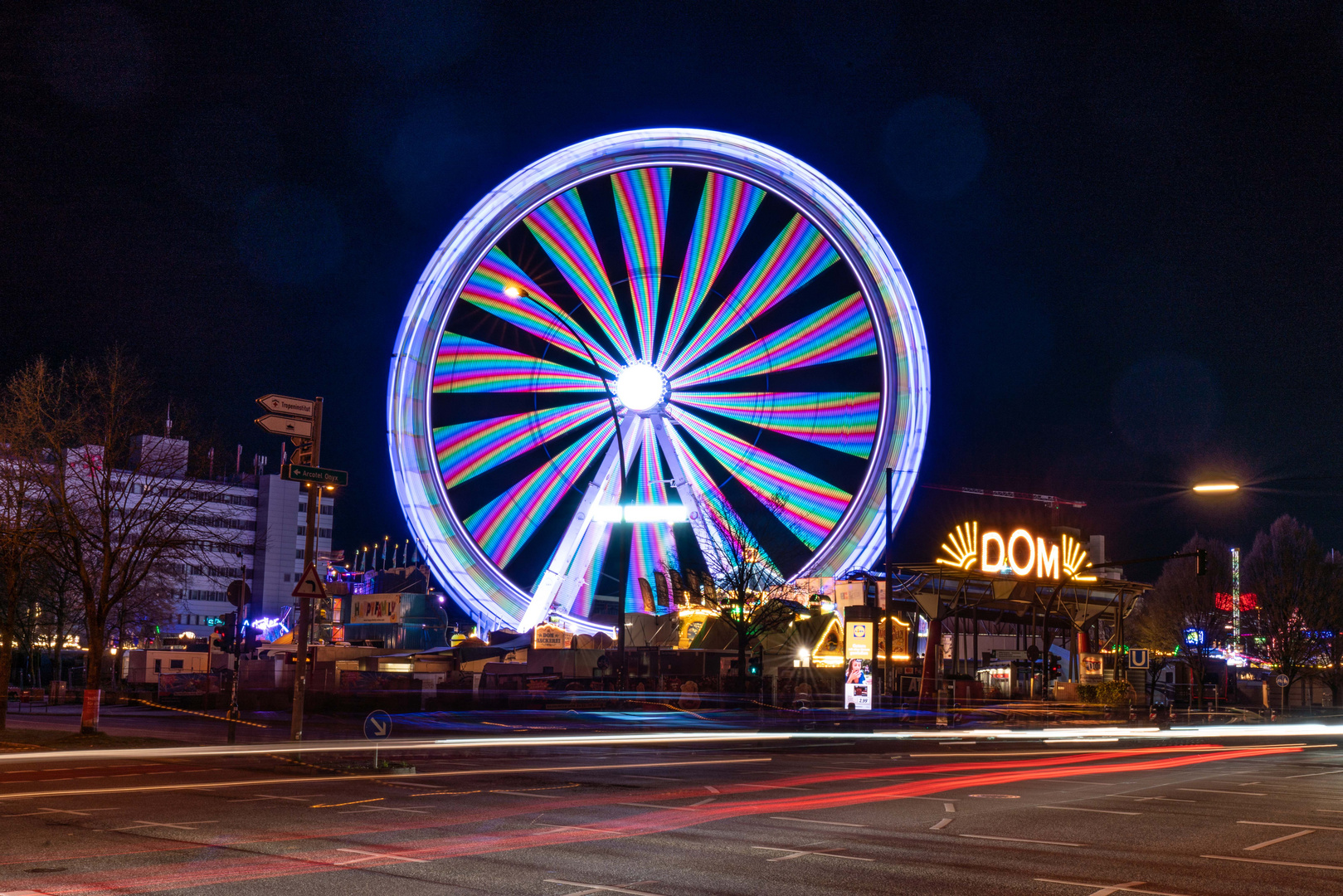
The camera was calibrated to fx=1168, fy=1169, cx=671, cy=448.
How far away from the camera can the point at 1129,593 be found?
170 ft

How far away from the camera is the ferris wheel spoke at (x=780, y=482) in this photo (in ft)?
119

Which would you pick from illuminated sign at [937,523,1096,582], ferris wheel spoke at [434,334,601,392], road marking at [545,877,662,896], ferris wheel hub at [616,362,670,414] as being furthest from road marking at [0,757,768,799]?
illuminated sign at [937,523,1096,582]

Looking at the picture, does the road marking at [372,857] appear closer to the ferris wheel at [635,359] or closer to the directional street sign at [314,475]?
the directional street sign at [314,475]

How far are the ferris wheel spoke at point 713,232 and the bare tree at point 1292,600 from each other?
42946 millimetres

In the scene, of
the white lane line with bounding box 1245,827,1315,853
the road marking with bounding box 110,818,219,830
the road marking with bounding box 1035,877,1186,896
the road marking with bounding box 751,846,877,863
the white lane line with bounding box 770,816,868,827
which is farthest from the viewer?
the white lane line with bounding box 770,816,868,827

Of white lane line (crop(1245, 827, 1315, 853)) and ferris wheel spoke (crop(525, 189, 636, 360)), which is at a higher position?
ferris wheel spoke (crop(525, 189, 636, 360))

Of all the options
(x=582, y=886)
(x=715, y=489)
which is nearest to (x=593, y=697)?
(x=715, y=489)

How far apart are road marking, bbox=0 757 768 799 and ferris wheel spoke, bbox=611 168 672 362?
65.3ft

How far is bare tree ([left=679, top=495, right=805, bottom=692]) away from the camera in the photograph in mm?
44094

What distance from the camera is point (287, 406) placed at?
60.2 ft

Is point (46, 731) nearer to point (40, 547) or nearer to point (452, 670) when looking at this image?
point (40, 547)

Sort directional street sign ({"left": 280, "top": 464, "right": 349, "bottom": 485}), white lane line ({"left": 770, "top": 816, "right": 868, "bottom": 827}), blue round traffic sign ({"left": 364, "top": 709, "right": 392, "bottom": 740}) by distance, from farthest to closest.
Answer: directional street sign ({"left": 280, "top": 464, "right": 349, "bottom": 485}) → blue round traffic sign ({"left": 364, "top": 709, "right": 392, "bottom": 740}) → white lane line ({"left": 770, "top": 816, "right": 868, "bottom": 827})

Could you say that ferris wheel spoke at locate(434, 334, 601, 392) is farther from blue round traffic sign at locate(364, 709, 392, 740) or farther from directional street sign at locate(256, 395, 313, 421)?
blue round traffic sign at locate(364, 709, 392, 740)

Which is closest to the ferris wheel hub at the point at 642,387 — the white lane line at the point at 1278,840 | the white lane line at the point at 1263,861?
the white lane line at the point at 1278,840
